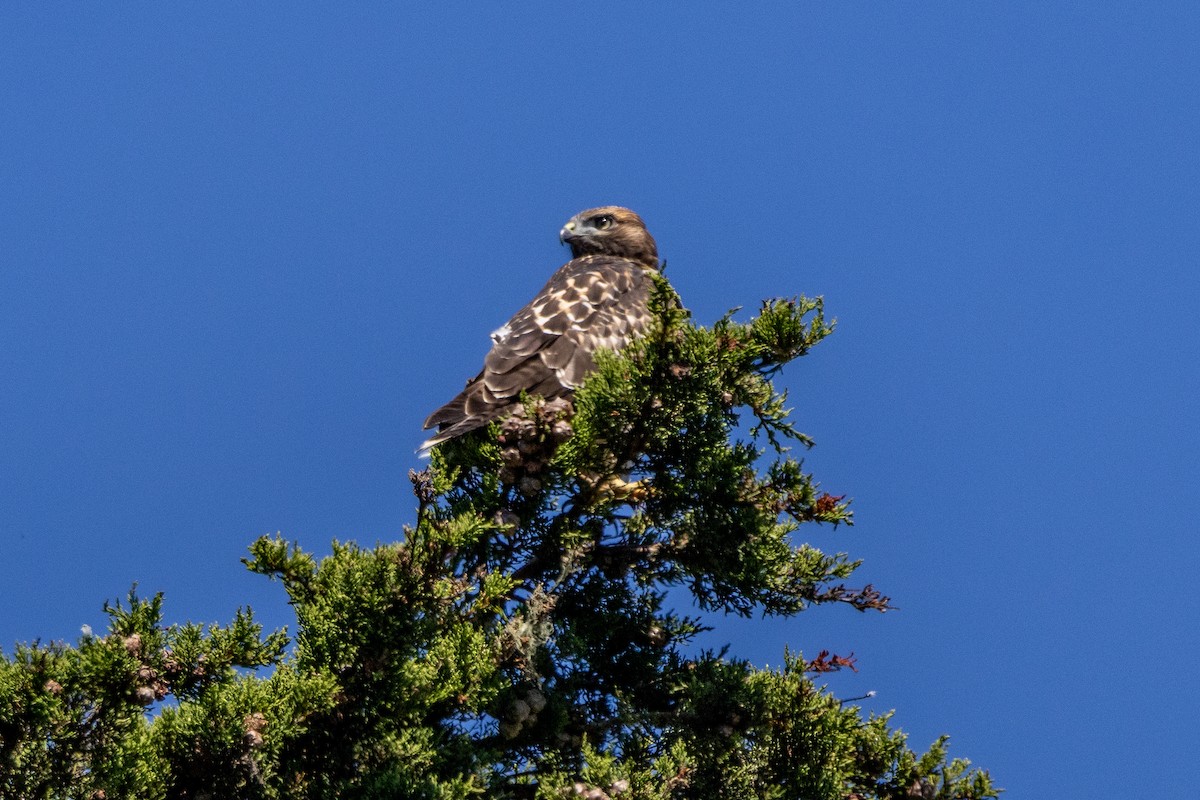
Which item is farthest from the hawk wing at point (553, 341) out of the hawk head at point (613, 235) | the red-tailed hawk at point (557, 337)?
the hawk head at point (613, 235)

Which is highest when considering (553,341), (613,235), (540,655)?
(613,235)

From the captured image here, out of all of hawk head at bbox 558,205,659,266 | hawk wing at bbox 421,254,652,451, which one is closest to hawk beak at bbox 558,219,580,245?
hawk head at bbox 558,205,659,266

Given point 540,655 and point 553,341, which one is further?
point 553,341

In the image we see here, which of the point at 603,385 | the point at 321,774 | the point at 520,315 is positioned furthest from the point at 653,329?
the point at 520,315

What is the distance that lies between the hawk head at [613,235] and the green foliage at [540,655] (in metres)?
4.05

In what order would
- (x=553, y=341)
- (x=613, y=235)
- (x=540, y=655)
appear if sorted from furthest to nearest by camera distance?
(x=613, y=235), (x=553, y=341), (x=540, y=655)

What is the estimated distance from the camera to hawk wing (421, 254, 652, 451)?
5035 millimetres

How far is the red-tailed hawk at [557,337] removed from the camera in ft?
16.5

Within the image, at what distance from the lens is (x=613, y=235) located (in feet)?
28.3

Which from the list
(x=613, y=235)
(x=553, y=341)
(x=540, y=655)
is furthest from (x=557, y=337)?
(x=613, y=235)

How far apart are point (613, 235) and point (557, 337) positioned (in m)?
2.87

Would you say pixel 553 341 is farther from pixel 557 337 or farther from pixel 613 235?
pixel 613 235

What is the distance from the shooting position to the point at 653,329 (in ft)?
13.5

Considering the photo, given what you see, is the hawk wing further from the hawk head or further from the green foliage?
the hawk head
